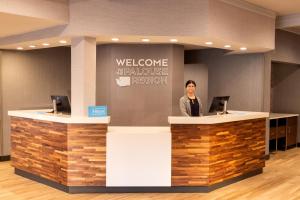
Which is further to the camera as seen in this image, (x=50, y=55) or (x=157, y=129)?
(x=50, y=55)

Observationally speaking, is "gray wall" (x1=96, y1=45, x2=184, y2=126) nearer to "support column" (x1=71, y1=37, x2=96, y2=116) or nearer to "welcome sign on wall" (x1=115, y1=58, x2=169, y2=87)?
"welcome sign on wall" (x1=115, y1=58, x2=169, y2=87)

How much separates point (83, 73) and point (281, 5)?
3731 millimetres

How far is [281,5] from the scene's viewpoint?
6469mm

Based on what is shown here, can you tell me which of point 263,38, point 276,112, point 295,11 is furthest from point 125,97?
point 276,112

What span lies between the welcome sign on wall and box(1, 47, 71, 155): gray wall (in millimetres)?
1742

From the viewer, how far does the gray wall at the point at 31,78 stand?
7.62m

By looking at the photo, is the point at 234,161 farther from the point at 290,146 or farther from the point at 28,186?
the point at 290,146

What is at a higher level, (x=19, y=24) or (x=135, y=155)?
(x=19, y=24)

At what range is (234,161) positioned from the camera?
235 inches

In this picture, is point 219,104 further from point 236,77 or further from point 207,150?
point 236,77

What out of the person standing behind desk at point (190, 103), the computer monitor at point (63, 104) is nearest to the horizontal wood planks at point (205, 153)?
the person standing behind desk at point (190, 103)

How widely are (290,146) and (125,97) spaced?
16.3 feet

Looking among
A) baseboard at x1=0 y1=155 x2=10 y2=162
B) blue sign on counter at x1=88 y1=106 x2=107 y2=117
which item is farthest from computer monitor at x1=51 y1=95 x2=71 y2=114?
baseboard at x1=0 y1=155 x2=10 y2=162

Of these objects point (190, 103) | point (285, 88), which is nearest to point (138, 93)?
point (190, 103)
